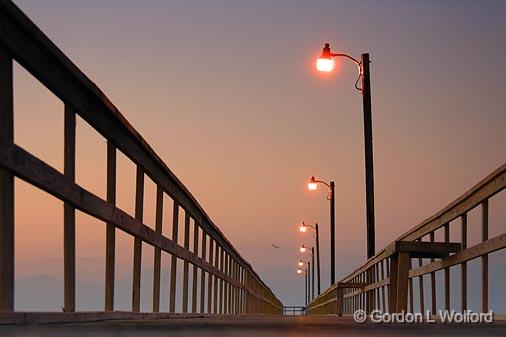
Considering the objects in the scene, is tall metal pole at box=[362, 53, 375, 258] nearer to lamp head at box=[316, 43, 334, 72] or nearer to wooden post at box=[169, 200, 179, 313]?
lamp head at box=[316, 43, 334, 72]

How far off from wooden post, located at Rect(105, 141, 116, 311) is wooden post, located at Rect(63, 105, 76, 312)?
0.92 m

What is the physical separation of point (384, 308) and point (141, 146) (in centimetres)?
591

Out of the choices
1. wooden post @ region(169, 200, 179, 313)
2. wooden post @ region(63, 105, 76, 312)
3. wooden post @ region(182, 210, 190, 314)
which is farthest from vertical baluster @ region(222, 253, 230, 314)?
wooden post @ region(63, 105, 76, 312)

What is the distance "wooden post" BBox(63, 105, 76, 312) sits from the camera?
5.46 metres

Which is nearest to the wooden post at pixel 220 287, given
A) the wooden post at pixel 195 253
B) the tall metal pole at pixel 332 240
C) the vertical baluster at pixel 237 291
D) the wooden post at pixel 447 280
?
the vertical baluster at pixel 237 291

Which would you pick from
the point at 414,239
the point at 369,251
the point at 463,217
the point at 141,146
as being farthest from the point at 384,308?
the point at 369,251

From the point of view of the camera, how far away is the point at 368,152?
19.6 metres

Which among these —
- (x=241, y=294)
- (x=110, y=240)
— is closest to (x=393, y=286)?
(x=110, y=240)

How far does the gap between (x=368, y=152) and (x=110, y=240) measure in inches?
531

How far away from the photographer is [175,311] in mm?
10711

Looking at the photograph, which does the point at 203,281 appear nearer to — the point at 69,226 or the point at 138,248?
the point at 138,248

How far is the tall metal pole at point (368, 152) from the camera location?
18.8 meters

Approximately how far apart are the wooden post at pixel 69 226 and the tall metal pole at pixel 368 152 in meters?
13.5

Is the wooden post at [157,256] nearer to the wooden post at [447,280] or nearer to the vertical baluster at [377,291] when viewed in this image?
the wooden post at [447,280]
